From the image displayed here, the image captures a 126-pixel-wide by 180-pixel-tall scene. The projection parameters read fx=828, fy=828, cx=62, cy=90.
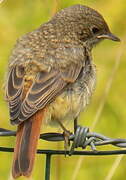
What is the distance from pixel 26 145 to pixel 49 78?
0.63 meters

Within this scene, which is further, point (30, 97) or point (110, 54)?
point (110, 54)

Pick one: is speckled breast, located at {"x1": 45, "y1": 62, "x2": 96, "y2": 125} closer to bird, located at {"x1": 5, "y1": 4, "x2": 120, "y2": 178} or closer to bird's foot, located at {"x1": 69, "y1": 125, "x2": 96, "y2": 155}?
bird, located at {"x1": 5, "y1": 4, "x2": 120, "y2": 178}

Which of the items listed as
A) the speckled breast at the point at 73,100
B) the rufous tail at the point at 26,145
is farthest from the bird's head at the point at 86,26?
the rufous tail at the point at 26,145

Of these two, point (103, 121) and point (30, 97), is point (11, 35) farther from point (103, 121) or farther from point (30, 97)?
point (30, 97)

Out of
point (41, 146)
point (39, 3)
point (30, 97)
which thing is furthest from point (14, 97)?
point (39, 3)

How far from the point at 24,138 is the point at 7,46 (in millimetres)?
2103

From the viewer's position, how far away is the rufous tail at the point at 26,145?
4.36 meters

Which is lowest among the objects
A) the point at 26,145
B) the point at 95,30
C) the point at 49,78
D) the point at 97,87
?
the point at 26,145

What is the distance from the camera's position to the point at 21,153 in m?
4.47

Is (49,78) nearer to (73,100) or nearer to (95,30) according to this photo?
(73,100)

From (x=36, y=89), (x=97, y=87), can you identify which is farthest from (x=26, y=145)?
(x=97, y=87)

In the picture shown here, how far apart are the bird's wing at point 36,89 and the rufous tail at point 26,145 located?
1.8 inches

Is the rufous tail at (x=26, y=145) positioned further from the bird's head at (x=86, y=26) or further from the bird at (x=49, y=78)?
the bird's head at (x=86, y=26)

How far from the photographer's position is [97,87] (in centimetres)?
652
